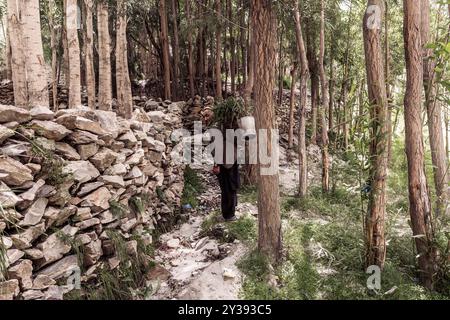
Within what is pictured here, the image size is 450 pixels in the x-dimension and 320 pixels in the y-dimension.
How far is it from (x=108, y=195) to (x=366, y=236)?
10.1ft

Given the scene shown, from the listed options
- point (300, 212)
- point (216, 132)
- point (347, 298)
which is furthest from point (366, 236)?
point (216, 132)

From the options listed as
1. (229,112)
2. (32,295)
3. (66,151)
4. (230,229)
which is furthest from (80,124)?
(229,112)

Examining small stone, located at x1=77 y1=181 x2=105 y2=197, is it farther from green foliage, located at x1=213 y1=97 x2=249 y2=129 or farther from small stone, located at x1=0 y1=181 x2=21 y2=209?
green foliage, located at x1=213 y1=97 x2=249 y2=129

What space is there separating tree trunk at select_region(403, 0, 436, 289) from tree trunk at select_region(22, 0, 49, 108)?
4.49 m

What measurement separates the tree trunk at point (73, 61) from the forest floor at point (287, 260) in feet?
8.84

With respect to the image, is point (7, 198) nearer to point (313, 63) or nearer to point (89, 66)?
point (89, 66)

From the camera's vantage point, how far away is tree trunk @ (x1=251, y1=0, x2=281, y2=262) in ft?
12.9

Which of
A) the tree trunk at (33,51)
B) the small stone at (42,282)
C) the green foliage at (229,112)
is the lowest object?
the small stone at (42,282)

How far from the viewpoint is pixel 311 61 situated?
1072 centimetres

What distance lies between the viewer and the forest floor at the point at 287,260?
12.3ft

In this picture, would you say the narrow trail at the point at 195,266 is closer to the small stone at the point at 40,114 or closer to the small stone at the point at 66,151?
the small stone at the point at 66,151

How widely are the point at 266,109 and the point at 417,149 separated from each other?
1.88 meters

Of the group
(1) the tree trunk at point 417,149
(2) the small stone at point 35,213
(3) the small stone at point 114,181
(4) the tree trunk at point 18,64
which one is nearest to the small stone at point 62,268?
(2) the small stone at point 35,213
